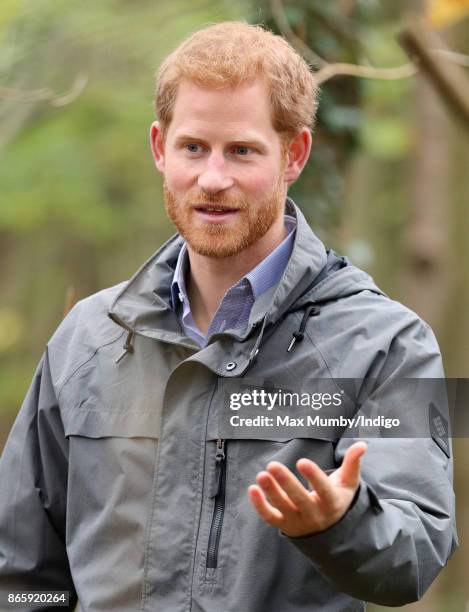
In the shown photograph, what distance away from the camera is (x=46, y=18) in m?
7.57

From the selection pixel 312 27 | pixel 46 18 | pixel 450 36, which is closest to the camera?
pixel 312 27

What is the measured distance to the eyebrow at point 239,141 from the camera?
3.13 m

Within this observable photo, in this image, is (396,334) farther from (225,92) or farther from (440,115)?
(440,115)

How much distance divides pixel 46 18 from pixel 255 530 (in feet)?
17.9

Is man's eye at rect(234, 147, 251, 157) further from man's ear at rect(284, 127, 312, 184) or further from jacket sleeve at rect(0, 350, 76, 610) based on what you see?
jacket sleeve at rect(0, 350, 76, 610)

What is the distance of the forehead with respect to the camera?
10.3 feet

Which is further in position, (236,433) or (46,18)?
(46,18)

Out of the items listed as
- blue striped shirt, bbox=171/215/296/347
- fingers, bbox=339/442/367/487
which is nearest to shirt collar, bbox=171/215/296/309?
blue striped shirt, bbox=171/215/296/347

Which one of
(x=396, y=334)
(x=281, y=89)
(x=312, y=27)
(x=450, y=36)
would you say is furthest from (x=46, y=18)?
(x=396, y=334)

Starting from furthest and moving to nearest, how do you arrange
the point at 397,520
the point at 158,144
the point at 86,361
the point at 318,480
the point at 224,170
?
the point at 158,144, the point at 86,361, the point at 224,170, the point at 397,520, the point at 318,480

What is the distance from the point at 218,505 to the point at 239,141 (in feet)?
3.12

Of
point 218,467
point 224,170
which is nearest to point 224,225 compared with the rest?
point 224,170

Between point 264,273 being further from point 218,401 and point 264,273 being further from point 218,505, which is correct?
point 218,505

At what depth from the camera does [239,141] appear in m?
3.13
